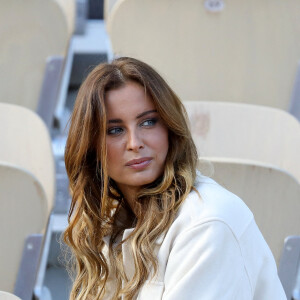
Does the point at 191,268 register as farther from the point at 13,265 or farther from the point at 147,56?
the point at 147,56

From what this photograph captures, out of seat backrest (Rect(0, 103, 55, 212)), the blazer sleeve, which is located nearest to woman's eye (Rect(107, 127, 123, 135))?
the blazer sleeve

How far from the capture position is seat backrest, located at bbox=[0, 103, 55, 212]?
3.43 feet

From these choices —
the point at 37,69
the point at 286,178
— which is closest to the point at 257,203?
Answer: the point at 286,178

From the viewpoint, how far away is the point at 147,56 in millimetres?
1293

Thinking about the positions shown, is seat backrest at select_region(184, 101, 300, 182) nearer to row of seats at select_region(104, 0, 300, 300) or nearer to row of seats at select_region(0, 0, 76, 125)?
row of seats at select_region(104, 0, 300, 300)

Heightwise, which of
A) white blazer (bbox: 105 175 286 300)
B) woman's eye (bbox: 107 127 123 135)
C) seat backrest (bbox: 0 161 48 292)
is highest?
woman's eye (bbox: 107 127 123 135)

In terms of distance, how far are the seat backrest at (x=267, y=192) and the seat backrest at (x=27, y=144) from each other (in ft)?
0.91

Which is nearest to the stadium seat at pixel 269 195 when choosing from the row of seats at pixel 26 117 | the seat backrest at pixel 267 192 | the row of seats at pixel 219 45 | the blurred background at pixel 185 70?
the seat backrest at pixel 267 192

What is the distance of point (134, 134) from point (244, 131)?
0.49m

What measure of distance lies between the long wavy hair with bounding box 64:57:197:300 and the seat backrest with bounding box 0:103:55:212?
0.29 meters

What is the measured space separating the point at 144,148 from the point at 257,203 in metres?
0.31

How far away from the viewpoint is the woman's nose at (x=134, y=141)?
0.66 meters

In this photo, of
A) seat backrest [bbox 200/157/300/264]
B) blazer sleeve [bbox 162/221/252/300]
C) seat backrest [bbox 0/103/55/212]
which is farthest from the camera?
seat backrest [bbox 0/103/55/212]

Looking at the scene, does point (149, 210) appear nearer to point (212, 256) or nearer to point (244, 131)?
point (212, 256)
